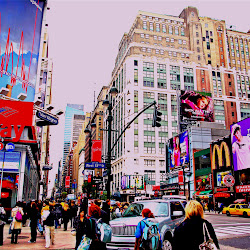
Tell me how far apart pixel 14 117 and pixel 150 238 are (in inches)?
880

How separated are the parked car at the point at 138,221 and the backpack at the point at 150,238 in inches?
86.2

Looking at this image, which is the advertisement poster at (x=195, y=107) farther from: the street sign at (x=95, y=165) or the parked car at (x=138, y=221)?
the parked car at (x=138, y=221)

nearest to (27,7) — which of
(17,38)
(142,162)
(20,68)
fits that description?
(17,38)

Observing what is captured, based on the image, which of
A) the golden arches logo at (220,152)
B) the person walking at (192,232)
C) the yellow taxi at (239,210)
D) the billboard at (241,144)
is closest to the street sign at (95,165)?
the person walking at (192,232)

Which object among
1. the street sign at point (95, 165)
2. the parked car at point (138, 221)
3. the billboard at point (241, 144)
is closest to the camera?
the parked car at point (138, 221)

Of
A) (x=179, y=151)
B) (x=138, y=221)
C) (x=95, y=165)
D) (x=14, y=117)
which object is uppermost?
(x=179, y=151)

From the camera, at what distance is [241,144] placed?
4291 centimetres

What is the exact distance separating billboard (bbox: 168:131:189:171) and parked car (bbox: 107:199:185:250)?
176 feet

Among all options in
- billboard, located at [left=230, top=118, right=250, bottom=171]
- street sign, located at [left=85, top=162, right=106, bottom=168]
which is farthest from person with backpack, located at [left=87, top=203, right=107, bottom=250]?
billboard, located at [left=230, top=118, right=250, bottom=171]

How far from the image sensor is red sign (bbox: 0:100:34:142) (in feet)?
80.5

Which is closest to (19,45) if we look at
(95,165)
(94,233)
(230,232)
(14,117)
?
(14,117)

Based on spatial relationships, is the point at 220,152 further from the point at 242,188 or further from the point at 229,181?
the point at 242,188

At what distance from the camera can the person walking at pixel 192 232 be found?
4023mm

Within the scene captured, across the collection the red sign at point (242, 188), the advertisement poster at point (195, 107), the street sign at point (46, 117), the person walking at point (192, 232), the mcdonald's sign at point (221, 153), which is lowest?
the person walking at point (192, 232)
